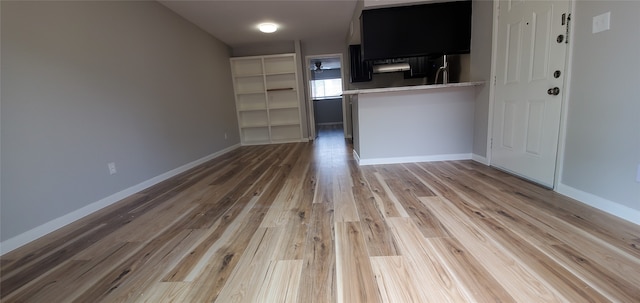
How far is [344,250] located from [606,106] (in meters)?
1.92

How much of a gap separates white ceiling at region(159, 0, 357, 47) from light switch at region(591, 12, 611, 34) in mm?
2665

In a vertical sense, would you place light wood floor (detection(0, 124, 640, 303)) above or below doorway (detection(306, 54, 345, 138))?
below

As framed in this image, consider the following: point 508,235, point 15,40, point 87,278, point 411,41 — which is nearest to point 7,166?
point 15,40

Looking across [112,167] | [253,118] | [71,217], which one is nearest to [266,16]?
[253,118]

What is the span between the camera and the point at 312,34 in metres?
5.22

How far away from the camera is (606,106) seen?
166cm

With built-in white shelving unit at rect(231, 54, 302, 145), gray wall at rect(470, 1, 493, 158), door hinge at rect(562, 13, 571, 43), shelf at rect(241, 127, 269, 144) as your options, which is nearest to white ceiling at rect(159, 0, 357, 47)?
built-in white shelving unit at rect(231, 54, 302, 145)

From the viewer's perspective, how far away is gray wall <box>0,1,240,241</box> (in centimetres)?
173

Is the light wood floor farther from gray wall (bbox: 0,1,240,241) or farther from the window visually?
the window

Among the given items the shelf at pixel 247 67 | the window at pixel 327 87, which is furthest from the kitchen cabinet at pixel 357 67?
the window at pixel 327 87

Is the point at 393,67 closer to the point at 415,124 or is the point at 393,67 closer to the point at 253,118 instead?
the point at 415,124

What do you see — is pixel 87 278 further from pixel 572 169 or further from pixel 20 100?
pixel 572 169

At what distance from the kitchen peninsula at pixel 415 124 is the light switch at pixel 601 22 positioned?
1.34 metres

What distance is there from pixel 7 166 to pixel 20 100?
451mm
